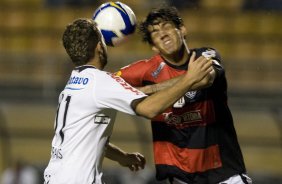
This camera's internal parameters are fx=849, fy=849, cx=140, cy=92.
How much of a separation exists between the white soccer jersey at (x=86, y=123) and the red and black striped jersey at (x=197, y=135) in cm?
89

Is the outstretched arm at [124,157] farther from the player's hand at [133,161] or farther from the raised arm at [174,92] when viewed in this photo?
the raised arm at [174,92]

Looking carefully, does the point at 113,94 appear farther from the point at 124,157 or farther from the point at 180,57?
the point at 124,157

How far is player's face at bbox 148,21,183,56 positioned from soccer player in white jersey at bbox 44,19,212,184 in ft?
2.58

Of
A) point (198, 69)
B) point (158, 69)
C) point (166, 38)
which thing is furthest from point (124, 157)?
point (198, 69)

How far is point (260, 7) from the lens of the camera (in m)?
15.0

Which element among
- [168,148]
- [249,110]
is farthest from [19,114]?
[168,148]

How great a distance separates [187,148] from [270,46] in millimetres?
8287

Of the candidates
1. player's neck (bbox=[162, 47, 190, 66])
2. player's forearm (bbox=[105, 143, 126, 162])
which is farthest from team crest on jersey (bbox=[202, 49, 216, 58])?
player's forearm (bbox=[105, 143, 126, 162])

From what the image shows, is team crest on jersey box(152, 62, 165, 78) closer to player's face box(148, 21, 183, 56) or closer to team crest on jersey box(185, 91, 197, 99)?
player's face box(148, 21, 183, 56)

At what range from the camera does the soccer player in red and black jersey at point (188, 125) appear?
672 centimetres

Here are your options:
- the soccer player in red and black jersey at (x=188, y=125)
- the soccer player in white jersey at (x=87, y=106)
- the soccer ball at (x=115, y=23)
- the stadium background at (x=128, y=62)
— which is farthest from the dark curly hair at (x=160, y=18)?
the stadium background at (x=128, y=62)

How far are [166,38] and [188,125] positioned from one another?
0.71 m

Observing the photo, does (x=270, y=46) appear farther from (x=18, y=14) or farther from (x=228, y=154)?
(x=228, y=154)

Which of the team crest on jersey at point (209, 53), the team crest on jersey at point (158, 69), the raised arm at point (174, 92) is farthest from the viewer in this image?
the team crest on jersey at point (158, 69)
